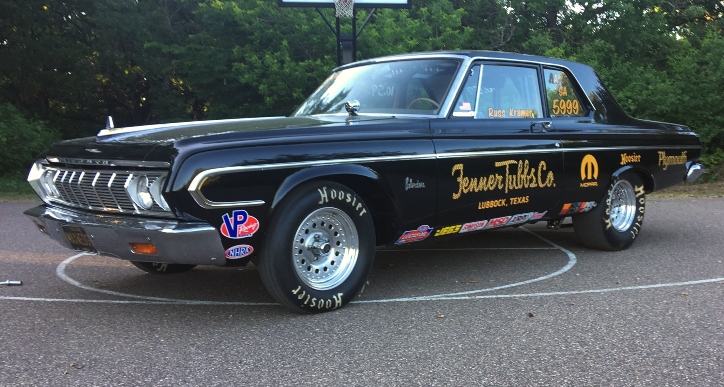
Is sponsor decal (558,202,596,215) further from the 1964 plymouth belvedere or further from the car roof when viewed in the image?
the car roof

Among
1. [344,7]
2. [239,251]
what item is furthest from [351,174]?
[344,7]

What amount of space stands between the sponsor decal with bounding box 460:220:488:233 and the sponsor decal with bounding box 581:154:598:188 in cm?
124

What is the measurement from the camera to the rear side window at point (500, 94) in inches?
210

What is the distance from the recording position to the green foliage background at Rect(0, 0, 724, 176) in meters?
20.4

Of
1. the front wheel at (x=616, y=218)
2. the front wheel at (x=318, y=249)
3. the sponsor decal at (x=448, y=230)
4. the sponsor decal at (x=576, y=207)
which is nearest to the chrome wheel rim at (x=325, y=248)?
the front wheel at (x=318, y=249)

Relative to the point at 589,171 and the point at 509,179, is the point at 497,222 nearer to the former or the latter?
the point at 509,179

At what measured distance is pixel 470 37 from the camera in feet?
80.8

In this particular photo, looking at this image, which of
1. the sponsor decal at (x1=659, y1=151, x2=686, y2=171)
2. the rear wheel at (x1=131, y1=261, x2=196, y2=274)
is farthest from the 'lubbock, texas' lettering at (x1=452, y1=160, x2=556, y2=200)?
the rear wheel at (x1=131, y1=261, x2=196, y2=274)

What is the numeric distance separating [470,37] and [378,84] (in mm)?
19952

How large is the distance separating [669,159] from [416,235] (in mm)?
3508

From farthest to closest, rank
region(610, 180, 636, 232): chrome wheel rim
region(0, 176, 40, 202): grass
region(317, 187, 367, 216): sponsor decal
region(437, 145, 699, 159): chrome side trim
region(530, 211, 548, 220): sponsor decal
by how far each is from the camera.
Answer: region(0, 176, 40, 202): grass → region(610, 180, 636, 232): chrome wheel rim → region(530, 211, 548, 220): sponsor decal → region(437, 145, 699, 159): chrome side trim → region(317, 187, 367, 216): sponsor decal

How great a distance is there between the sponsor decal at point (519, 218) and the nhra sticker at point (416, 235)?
93 cm

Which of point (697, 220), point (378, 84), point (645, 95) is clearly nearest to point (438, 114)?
point (378, 84)

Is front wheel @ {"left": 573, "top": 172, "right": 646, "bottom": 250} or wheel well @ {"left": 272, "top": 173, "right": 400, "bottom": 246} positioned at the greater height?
wheel well @ {"left": 272, "top": 173, "right": 400, "bottom": 246}
